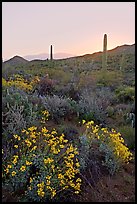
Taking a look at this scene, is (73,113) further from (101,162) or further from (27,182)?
(27,182)

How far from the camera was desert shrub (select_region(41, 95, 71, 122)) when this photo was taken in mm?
6508

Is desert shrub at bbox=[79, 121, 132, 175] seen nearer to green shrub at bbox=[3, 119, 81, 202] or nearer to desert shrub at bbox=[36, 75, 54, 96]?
green shrub at bbox=[3, 119, 81, 202]

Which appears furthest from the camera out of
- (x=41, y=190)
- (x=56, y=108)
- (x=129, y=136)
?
(x=56, y=108)

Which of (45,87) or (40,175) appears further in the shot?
(45,87)

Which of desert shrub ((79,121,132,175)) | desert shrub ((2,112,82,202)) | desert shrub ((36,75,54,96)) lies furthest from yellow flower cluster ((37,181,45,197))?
desert shrub ((36,75,54,96))

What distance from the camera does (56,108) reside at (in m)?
6.55

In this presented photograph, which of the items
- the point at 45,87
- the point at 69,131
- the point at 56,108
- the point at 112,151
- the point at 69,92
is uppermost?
the point at 45,87

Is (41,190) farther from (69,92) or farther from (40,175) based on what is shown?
(69,92)

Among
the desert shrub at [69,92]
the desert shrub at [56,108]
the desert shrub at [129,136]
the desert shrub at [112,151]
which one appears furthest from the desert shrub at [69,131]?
the desert shrub at [69,92]

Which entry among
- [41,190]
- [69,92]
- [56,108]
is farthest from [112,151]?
[69,92]

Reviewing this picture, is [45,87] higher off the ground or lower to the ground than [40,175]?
higher

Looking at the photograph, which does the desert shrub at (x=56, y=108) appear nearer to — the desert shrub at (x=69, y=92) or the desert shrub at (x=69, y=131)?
the desert shrub at (x=69, y=131)

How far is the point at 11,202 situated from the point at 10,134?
4.79 ft

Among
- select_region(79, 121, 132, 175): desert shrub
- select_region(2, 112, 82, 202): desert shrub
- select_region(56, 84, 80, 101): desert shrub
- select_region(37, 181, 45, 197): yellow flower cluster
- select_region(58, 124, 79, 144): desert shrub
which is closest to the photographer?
select_region(37, 181, 45, 197): yellow flower cluster
